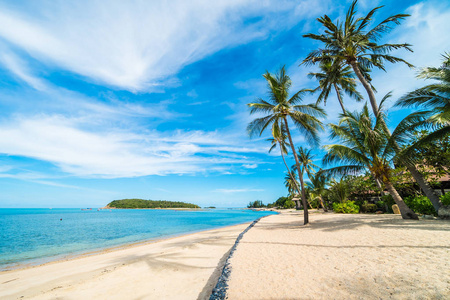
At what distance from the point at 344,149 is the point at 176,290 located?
31.6 ft

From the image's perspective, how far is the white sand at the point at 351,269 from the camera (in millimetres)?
2994

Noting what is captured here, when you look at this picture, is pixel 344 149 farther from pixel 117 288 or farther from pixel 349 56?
pixel 117 288

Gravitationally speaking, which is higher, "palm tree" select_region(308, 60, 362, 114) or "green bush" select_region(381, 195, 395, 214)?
"palm tree" select_region(308, 60, 362, 114)

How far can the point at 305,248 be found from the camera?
582 centimetres

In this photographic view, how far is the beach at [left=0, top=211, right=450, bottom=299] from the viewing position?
313 cm

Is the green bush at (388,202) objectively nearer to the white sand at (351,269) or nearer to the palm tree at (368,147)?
the palm tree at (368,147)

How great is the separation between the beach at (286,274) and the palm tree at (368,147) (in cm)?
354

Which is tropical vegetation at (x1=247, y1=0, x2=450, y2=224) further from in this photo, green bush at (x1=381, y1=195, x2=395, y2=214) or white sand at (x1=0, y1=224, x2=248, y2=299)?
white sand at (x1=0, y1=224, x2=248, y2=299)

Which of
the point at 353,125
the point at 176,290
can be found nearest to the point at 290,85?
the point at 353,125

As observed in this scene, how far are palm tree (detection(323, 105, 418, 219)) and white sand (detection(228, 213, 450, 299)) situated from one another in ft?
11.6

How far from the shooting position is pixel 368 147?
373 inches

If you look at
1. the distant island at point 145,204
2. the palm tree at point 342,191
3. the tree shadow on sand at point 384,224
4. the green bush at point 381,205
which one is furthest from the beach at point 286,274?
the distant island at point 145,204

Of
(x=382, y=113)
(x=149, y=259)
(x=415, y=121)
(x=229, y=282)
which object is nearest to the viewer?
(x=229, y=282)

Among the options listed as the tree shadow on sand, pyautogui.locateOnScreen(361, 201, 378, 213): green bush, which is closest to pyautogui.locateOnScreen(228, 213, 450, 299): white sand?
the tree shadow on sand
